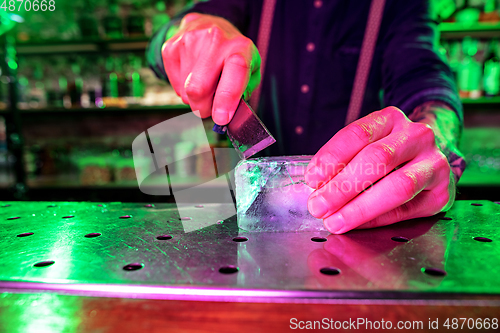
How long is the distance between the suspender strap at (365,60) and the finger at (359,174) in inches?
26.8

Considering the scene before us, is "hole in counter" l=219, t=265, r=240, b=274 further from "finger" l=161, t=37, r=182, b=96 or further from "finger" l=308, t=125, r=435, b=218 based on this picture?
"finger" l=161, t=37, r=182, b=96

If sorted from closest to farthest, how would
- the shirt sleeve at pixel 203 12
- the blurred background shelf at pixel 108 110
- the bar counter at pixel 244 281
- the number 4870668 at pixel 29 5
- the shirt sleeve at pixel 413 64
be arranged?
the bar counter at pixel 244 281
the shirt sleeve at pixel 413 64
the shirt sleeve at pixel 203 12
the number 4870668 at pixel 29 5
the blurred background shelf at pixel 108 110

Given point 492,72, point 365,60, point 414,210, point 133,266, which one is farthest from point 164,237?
point 492,72

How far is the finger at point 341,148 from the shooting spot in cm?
52

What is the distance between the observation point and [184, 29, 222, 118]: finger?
0.60 metres

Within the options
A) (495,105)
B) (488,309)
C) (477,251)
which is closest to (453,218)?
(477,251)

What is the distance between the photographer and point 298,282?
1.18 ft

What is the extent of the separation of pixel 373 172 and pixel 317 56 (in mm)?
873

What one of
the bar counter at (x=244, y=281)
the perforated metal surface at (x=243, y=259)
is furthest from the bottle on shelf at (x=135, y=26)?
the bar counter at (x=244, y=281)

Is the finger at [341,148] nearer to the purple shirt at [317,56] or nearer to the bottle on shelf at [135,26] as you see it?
the purple shirt at [317,56]

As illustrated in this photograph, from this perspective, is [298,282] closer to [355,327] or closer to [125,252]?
[355,327]

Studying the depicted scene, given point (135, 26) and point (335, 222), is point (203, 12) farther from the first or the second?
point (135, 26)

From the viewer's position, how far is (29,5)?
2.26 metres

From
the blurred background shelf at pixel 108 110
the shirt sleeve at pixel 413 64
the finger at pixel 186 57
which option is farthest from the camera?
the blurred background shelf at pixel 108 110
